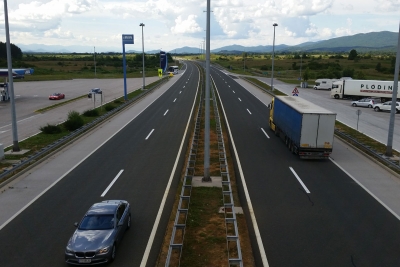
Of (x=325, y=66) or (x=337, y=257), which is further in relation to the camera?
(x=325, y=66)

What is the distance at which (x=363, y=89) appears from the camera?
56344 millimetres

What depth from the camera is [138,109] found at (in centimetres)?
4384

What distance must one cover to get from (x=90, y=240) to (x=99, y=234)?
15.5 inches

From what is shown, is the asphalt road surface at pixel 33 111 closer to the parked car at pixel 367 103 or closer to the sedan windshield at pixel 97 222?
the sedan windshield at pixel 97 222

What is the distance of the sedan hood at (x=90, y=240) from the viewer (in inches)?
442

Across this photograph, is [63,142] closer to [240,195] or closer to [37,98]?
[240,195]

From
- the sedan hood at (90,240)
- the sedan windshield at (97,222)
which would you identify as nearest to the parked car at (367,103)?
the sedan windshield at (97,222)

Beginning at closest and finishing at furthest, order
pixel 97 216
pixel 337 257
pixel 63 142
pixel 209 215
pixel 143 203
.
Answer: pixel 337 257, pixel 97 216, pixel 209 215, pixel 143 203, pixel 63 142

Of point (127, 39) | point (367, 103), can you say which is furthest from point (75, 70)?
point (367, 103)

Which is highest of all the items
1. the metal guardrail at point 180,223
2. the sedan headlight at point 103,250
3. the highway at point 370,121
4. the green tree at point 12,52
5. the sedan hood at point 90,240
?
the green tree at point 12,52

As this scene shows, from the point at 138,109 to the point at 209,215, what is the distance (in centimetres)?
3053

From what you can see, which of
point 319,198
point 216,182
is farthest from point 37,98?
point 319,198

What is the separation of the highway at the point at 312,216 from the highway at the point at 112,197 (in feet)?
12.1

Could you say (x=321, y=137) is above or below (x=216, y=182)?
above
